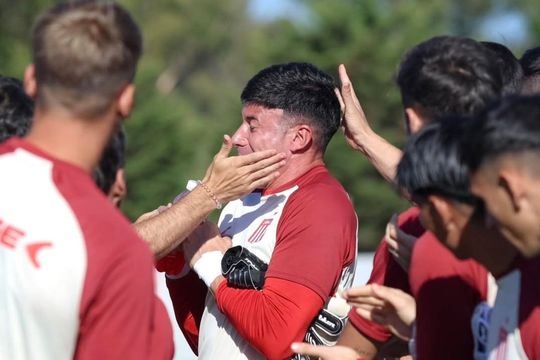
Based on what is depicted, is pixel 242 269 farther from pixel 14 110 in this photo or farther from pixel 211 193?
pixel 14 110

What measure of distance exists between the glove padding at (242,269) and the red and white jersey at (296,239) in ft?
0.23

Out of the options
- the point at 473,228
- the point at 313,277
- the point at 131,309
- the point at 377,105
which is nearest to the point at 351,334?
the point at 313,277

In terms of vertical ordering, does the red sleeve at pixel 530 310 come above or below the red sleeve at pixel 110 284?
below

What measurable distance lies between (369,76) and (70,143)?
839 inches

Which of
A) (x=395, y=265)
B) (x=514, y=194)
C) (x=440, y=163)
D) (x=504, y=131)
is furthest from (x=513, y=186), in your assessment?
(x=395, y=265)

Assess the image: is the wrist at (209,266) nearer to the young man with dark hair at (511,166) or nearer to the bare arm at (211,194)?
the bare arm at (211,194)

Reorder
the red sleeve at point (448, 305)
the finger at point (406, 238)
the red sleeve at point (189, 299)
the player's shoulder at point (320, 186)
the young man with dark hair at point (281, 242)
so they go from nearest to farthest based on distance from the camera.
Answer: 1. the red sleeve at point (448, 305)
2. the finger at point (406, 238)
3. the young man with dark hair at point (281, 242)
4. the player's shoulder at point (320, 186)
5. the red sleeve at point (189, 299)

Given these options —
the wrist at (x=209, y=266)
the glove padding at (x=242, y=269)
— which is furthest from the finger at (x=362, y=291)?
the wrist at (x=209, y=266)

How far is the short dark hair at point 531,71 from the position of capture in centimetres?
405

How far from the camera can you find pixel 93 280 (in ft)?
9.23

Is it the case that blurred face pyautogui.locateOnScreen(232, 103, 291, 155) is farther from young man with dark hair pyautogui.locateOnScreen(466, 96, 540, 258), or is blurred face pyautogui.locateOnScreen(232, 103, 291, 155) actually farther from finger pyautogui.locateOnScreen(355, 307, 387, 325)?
young man with dark hair pyautogui.locateOnScreen(466, 96, 540, 258)

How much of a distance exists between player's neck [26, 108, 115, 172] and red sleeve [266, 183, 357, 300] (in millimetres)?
1494

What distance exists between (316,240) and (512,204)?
63.3 inches

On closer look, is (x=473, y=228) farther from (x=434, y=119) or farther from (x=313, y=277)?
(x=313, y=277)
